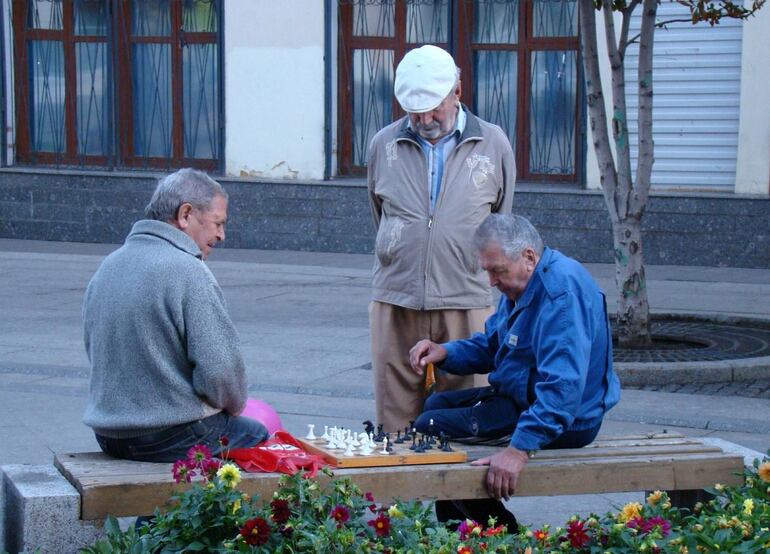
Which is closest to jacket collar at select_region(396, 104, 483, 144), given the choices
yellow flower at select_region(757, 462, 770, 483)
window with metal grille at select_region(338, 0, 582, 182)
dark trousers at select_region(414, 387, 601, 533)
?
dark trousers at select_region(414, 387, 601, 533)

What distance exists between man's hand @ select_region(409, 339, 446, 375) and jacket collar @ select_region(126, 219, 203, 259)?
103cm

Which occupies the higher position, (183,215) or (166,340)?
(183,215)

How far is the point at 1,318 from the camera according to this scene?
1069 centimetres

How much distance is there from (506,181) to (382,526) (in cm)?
212

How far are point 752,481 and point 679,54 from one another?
32.6ft

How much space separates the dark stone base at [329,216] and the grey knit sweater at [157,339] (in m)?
9.84

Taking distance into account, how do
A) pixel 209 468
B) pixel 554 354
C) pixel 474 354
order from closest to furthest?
pixel 209 468 < pixel 554 354 < pixel 474 354

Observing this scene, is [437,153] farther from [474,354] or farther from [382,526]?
[382,526]

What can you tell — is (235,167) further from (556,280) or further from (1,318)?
(556,280)

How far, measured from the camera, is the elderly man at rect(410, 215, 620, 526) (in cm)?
439

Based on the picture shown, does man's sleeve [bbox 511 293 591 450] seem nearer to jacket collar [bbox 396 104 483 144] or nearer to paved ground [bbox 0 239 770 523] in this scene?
jacket collar [bbox 396 104 483 144]

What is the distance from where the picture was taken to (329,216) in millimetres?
15055

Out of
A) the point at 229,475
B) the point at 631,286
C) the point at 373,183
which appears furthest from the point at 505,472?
the point at 631,286

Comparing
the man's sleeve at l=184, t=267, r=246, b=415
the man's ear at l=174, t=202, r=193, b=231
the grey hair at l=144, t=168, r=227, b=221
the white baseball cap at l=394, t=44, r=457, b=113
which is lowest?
the man's sleeve at l=184, t=267, r=246, b=415
